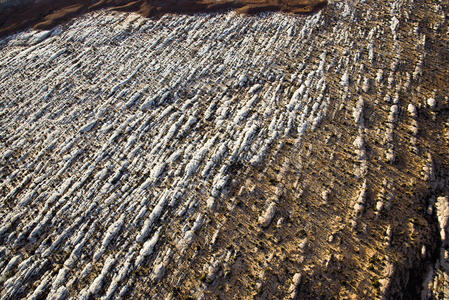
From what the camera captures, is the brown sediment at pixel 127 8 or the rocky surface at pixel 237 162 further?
the brown sediment at pixel 127 8

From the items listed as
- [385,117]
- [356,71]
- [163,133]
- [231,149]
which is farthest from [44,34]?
[385,117]

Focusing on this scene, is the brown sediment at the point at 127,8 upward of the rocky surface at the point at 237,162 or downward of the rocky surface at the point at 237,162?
upward

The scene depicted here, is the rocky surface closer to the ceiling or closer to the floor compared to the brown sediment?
closer to the floor

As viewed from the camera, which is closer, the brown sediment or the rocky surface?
the rocky surface

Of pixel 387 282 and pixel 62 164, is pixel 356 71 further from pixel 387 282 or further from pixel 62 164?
pixel 62 164
